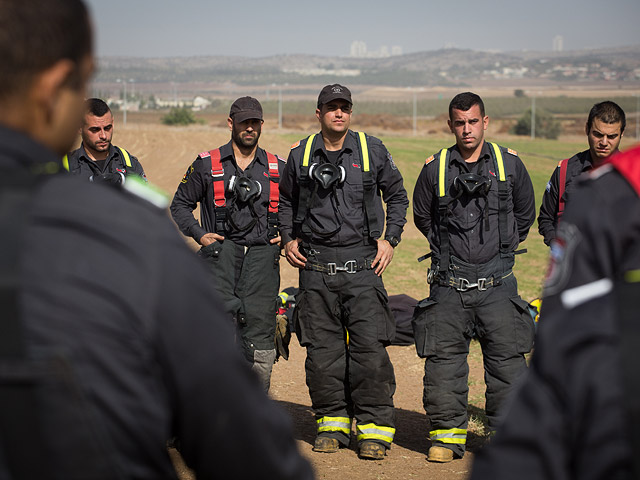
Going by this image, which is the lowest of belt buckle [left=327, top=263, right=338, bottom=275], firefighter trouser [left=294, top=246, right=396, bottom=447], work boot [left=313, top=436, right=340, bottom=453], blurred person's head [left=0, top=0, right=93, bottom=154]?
work boot [left=313, top=436, right=340, bottom=453]

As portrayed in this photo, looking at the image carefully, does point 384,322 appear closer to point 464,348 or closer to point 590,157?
point 464,348

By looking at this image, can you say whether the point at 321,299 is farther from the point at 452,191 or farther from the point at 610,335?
the point at 610,335

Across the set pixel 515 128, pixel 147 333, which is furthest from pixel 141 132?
pixel 147 333

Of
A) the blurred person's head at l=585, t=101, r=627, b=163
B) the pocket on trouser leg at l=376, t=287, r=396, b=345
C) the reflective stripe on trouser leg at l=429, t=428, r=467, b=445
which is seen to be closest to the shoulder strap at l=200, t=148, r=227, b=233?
the pocket on trouser leg at l=376, t=287, r=396, b=345

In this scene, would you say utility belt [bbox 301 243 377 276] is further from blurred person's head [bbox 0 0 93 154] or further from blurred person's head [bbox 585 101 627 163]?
blurred person's head [bbox 0 0 93 154]

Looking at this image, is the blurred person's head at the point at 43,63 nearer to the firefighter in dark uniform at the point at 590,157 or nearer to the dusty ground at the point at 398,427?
the dusty ground at the point at 398,427

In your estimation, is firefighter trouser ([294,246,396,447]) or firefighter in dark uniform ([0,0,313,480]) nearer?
firefighter in dark uniform ([0,0,313,480])

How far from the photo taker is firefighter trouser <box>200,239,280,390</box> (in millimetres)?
6844

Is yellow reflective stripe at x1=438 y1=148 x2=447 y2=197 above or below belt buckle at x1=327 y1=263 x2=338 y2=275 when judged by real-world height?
above

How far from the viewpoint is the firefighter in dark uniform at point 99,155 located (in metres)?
6.76

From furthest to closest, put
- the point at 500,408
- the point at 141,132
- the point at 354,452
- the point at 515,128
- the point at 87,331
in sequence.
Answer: the point at 515,128 → the point at 141,132 → the point at 354,452 → the point at 500,408 → the point at 87,331

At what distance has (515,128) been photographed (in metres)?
60.4

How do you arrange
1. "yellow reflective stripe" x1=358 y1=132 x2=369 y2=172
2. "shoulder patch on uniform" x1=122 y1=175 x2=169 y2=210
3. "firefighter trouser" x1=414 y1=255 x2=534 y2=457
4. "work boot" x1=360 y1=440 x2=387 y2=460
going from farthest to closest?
1. "yellow reflective stripe" x1=358 y1=132 x2=369 y2=172
2. "work boot" x1=360 y1=440 x2=387 y2=460
3. "firefighter trouser" x1=414 y1=255 x2=534 y2=457
4. "shoulder patch on uniform" x1=122 y1=175 x2=169 y2=210

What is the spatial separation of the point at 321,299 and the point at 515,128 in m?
56.6
